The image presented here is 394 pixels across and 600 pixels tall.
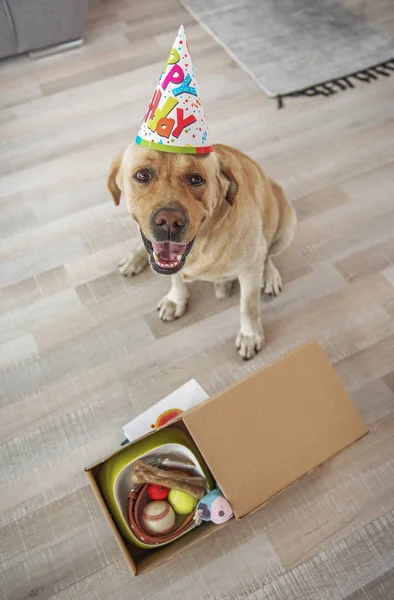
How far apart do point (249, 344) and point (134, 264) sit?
604 millimetres

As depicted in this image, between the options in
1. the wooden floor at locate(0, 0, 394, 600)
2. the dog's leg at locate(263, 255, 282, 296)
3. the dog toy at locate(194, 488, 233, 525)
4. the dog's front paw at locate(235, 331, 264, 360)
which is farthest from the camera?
the dog's leg at locate(263, 255, 282, 296)

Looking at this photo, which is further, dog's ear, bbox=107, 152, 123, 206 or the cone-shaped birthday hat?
dog's ear, bbox=107, 152, 123, 206

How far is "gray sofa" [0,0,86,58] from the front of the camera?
2777mm

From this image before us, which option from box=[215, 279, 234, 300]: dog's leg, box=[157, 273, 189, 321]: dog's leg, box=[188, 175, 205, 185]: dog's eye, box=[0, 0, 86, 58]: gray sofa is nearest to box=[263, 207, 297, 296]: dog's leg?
box=[215, 279, 234, 300]: dog's leg

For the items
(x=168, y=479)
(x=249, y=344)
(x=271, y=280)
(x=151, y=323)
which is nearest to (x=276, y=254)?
(x=271, y=280)

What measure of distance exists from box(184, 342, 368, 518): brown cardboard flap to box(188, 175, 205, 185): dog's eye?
1.92 ft

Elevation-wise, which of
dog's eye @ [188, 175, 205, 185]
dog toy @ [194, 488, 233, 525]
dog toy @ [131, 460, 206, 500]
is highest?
dog's eye @ [188, 175, 205, 185]

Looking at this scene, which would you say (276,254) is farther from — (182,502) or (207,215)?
(182,502)

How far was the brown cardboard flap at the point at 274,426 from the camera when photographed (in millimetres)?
1477

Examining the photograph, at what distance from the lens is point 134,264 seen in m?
2.17

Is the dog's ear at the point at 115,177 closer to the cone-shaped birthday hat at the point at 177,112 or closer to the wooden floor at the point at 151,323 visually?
the cone-shaped birthday hat at the point at 177,112

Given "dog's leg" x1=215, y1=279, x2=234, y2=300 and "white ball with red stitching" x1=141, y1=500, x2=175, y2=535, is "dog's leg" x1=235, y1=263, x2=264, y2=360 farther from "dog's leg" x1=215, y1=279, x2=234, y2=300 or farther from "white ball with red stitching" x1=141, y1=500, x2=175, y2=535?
"white ball with red stitching" x1=141, y1=500, x2=175, y2=535

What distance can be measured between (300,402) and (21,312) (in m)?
1.21

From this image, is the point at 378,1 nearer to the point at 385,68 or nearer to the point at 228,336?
the point at 385,68
